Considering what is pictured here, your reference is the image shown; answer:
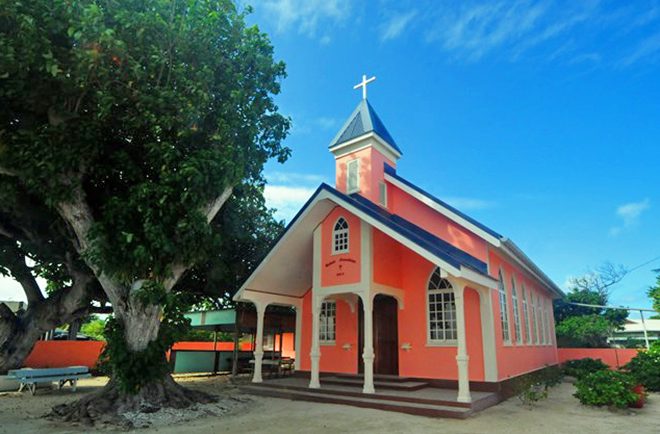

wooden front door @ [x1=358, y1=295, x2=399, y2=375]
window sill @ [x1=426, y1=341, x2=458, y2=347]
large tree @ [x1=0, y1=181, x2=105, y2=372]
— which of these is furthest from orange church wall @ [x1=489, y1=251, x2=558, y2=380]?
large tree @ [x1=0, y1=181, x2=105, y2=372]

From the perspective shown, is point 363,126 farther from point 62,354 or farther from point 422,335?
point 62,354

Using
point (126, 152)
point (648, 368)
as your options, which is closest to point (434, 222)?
point (126, 152)

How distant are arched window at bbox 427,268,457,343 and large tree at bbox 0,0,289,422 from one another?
252 inches

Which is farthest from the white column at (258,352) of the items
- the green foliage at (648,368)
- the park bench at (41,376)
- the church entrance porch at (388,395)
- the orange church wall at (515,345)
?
the green foliage at (648,368)

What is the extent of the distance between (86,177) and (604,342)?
29.2 metres

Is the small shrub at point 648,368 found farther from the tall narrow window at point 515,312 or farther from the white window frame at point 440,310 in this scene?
the white window frame at point 440,310

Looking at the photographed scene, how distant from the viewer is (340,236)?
1244 cm

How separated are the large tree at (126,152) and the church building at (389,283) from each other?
3677 mm

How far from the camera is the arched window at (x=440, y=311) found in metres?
11.7

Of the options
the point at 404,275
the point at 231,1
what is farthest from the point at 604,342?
the point at 231,1

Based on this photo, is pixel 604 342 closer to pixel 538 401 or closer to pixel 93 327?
pixel 538 401

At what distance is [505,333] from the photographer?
12.4 m

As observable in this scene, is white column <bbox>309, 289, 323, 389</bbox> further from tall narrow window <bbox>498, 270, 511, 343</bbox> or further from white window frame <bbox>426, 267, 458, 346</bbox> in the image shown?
tall narrow window <bbox>498, 270, 511, 343</bbox>

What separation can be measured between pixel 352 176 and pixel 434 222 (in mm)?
3393
